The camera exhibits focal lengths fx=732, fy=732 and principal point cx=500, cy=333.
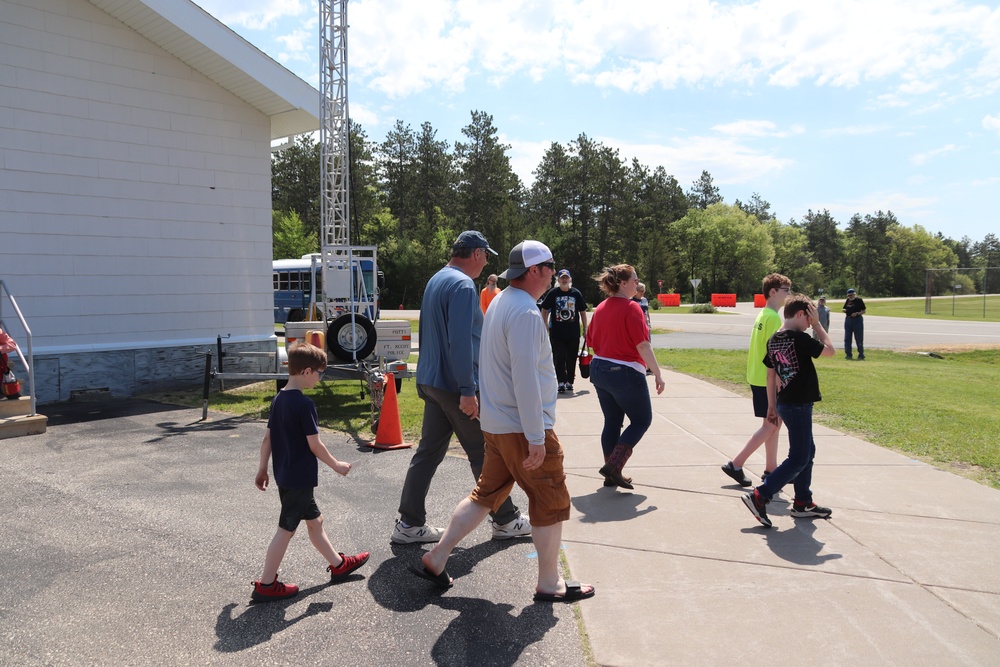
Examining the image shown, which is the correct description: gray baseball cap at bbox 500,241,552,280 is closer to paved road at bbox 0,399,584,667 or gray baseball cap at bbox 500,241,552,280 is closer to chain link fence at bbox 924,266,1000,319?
paved road at bbox 0,399,584,667

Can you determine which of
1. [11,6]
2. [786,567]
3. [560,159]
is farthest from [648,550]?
[560,159]

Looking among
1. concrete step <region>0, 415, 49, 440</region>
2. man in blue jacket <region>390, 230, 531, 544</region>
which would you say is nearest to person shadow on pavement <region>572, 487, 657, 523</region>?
man in blue jacket <region>390, 230, 531, 544</region>

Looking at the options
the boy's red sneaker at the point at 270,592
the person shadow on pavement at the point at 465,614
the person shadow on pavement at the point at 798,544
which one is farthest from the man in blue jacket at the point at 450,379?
the person shadow on pavement at the point at 798,544

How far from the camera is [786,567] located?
4387 millimetres

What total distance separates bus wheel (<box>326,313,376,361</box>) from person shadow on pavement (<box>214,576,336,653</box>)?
23.0 ft

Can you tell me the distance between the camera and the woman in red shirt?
18.6ft

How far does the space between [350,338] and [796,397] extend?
7256mm

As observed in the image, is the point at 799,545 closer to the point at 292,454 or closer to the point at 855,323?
the point at 292,454

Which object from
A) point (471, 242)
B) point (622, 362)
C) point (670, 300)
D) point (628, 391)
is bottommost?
point (628, 391)

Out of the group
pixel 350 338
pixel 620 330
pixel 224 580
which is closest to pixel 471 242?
pixel 620 330

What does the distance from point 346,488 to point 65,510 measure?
2.07 m

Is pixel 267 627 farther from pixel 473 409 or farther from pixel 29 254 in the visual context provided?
pixel 29 254

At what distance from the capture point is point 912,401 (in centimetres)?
1031

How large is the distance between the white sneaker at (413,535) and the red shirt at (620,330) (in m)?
1.97
